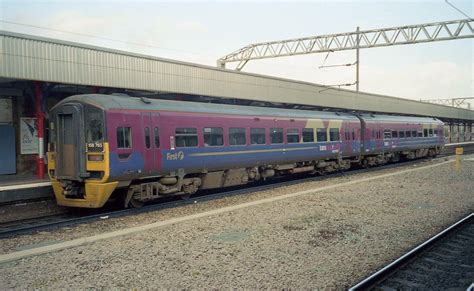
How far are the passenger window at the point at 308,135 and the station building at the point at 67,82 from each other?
5.17 metres

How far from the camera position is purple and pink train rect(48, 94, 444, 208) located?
34.1ft

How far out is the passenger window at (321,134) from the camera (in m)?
18.8

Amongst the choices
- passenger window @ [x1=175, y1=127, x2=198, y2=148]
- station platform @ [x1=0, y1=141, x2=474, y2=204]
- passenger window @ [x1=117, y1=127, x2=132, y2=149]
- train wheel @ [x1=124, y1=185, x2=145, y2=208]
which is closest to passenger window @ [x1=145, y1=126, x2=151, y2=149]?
passenger window @ [x1=117, y1=127, x2=132, y2=149]

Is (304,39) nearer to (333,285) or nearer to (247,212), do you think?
(247,212)

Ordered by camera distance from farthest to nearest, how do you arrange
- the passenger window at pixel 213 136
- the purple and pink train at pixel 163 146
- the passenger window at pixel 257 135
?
1. the passenger window at pixel 257 135
2. the passenger window at pixel 213 136
3. the purple and pink train at pixel 163 146

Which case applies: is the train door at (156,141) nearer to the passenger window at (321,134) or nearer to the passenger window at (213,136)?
the passenger window at (213,136)

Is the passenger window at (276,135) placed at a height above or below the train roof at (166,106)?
below

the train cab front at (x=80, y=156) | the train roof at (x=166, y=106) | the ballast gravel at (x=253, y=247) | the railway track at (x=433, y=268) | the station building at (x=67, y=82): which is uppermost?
the station building at (x=67, y=82)

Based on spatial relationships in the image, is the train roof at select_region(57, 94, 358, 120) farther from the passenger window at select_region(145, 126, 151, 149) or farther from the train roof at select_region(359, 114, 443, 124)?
the train roof at select_region(359, 114, 443, 124)

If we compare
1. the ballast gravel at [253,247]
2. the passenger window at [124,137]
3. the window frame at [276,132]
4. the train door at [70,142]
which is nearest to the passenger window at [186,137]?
the passenger window at [124,137]

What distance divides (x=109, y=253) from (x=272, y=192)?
8.17m

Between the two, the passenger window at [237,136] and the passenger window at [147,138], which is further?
the passenger window at [237,136]

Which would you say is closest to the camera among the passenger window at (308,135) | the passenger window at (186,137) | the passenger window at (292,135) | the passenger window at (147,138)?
the passenger window at (147,138)

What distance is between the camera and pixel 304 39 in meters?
27.7
